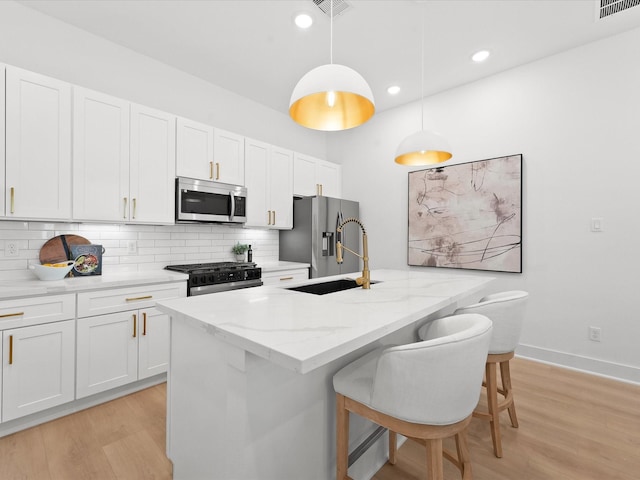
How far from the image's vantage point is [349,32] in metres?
2.83

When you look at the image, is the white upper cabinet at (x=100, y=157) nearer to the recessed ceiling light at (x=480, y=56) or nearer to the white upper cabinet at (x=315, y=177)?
the white upper cabinet at (x=315, y=177)

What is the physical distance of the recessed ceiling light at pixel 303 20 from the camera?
260cm

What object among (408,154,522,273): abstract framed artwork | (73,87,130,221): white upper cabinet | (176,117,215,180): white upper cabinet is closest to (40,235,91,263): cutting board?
(73,87,130,221): white upper cabinet

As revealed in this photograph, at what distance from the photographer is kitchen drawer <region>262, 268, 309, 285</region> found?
11.7ft

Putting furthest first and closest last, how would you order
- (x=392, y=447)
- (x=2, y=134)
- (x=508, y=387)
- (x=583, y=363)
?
(x=583, y=363), (x=2, y=134), (x=508, y=387), (x=392, y=447)

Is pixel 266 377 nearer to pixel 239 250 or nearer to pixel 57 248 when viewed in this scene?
pixel 57 248

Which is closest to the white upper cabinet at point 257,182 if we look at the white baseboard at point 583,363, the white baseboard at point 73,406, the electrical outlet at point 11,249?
the white baseboard at point 73,406

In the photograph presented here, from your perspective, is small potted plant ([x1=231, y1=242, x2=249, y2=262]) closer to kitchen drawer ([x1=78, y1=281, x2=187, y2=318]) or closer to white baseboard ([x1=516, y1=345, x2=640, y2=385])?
kitchen drawer ([x1=78, y1=281, x2=187, y2=318])

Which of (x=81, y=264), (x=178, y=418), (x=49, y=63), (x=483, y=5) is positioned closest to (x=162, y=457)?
(x=178, y=418)

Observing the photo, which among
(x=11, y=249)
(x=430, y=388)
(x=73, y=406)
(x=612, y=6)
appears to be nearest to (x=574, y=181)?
(x=612, y=6)

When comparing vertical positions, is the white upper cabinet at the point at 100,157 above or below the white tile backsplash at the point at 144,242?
above

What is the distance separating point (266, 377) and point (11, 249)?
2518 mm

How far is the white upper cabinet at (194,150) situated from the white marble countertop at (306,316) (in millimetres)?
1773

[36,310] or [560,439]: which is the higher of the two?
[36,310]
